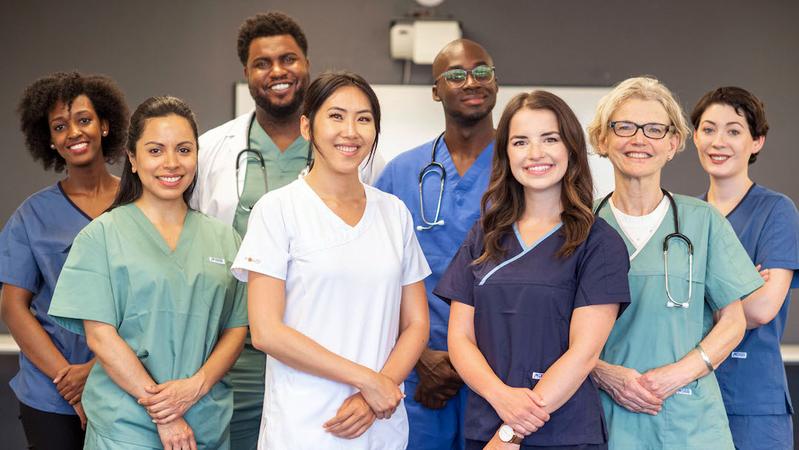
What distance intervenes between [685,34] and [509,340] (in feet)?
12.8

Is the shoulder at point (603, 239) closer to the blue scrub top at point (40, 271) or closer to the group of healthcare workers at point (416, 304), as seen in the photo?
the group of healthcare workers at point (416, 304)

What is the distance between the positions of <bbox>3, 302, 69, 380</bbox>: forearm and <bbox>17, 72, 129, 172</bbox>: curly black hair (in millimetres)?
543

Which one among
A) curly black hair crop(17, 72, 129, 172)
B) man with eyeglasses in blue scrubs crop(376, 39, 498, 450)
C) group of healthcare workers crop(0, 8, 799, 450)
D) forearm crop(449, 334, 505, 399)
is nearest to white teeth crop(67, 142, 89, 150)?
Answer: curly black hair crop(17, 72, 129, 172)

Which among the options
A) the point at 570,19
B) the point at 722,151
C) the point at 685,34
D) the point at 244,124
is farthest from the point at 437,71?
the point at 685,34

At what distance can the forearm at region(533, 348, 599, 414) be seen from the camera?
1628 mm

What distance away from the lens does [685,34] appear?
4977 mm

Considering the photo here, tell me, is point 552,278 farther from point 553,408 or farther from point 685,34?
point 685,34

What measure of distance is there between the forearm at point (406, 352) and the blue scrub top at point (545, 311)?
6.4 inches

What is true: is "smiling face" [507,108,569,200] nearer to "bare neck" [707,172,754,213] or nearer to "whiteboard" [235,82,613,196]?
"bare neck" [707,172,754,213]

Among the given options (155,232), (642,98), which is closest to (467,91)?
(642,98)

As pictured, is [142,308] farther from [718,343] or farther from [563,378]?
[718,343]

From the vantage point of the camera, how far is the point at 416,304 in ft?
6.22

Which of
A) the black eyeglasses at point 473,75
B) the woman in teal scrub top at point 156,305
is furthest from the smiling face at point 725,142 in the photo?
the woman in teal scrub top at point 156,305

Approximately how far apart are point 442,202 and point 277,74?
2.14ft
